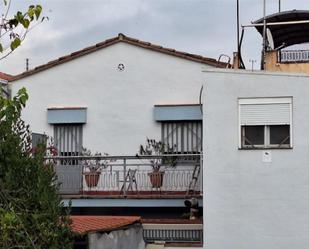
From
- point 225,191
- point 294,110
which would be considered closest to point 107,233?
point 225,191

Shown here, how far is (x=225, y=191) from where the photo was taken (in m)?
16.2

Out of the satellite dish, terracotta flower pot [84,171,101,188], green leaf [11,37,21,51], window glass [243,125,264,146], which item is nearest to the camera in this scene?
green leaf [11,37,21,51]

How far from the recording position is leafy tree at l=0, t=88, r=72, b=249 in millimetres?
9500

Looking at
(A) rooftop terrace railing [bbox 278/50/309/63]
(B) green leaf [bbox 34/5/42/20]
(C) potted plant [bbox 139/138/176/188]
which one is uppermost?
(A) rooftop terrace railing [bbox 278/50/309/63]

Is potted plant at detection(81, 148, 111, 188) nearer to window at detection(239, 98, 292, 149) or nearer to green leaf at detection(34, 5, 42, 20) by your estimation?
window at detection(239, 98, 292, 149)

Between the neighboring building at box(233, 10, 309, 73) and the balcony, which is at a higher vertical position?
the neighboring building at box(233, 10, 309, 73)

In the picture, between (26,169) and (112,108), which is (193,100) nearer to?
(112,108)

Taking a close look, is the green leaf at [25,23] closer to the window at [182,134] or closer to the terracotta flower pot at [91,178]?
the terracotta flower pot at [91,178]

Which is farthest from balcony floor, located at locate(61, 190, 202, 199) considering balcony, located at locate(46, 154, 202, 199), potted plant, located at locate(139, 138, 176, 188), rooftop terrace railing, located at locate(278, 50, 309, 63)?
rooftop terrace railing, located at locate(278, 50, 309, 63)

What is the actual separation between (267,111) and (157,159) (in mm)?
4319

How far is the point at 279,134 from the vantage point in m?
16.0

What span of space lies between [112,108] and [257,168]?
6.21m

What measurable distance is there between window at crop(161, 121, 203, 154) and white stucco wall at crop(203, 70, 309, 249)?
4.07 metres

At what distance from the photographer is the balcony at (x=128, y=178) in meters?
18.6
